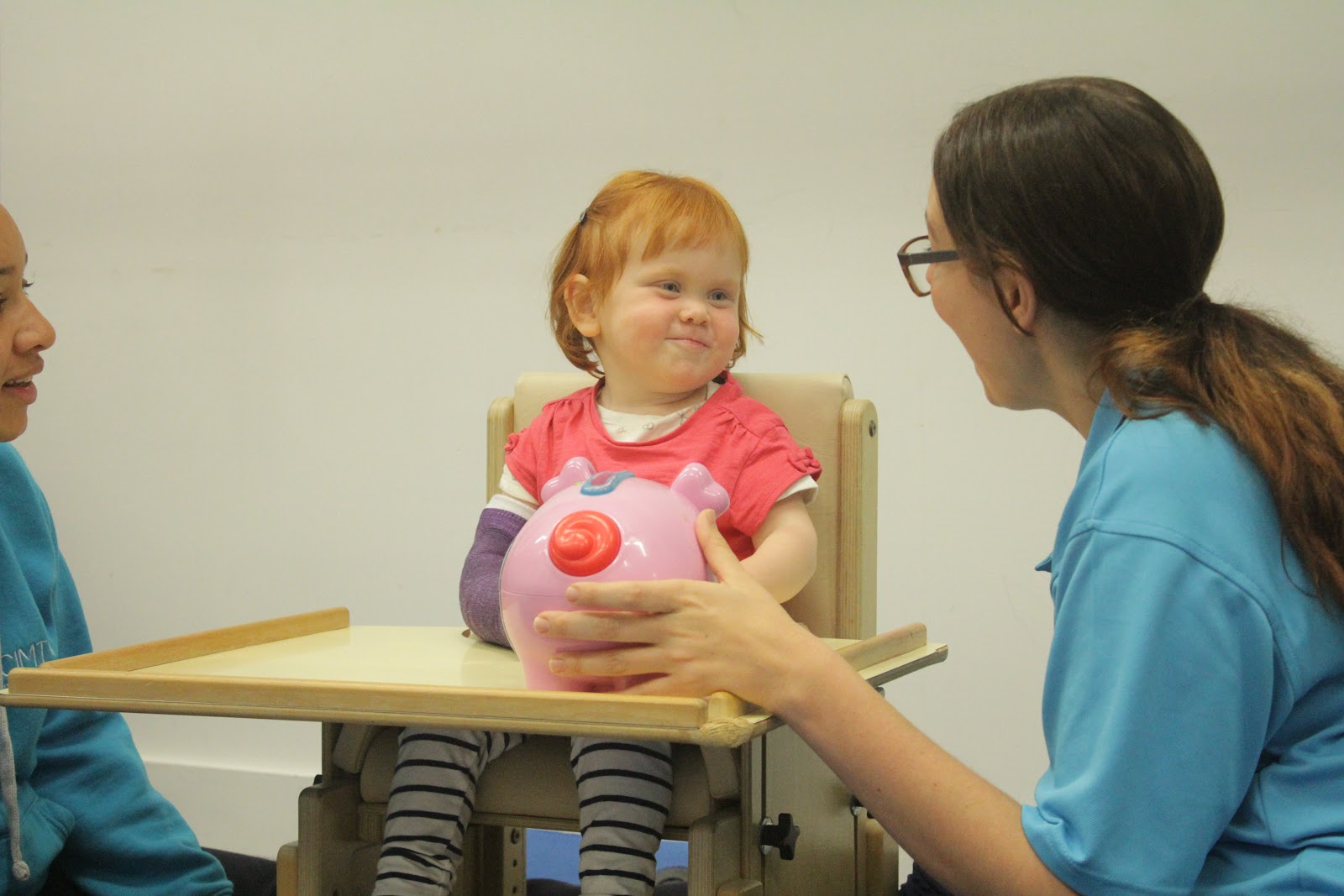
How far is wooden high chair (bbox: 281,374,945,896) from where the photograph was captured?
1.12 metres

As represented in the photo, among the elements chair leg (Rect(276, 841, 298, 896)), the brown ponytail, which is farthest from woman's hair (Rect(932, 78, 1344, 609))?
chair leg (Rect(276, 841, 298, 896))

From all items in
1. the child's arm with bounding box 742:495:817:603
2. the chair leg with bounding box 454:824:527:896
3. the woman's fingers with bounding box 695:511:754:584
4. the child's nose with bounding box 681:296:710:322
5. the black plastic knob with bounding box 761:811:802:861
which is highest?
the child's nose with bounding box 681:296:710:322

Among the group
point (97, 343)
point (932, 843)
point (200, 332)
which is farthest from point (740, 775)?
point (97, 343)

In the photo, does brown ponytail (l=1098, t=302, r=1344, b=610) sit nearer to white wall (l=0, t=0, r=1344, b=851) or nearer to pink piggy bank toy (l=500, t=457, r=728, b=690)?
pink piggy bank toy (l=500, t=457, r=728, b=690)

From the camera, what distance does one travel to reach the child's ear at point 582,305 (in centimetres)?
146

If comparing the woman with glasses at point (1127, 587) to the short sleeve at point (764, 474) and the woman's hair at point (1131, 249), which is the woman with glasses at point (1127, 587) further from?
the short sleeve at point (764, 474)

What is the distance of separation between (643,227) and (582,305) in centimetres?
13

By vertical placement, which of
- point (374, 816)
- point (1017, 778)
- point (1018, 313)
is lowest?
point (1017, 778)

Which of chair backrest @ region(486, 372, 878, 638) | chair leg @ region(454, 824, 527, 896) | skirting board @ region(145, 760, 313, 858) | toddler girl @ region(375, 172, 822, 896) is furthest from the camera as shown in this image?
skirting board @ region(145, 760, 313, 858)

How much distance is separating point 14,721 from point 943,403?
1.46 m

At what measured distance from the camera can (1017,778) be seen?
7.09 feet

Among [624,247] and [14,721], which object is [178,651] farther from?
[624,247]

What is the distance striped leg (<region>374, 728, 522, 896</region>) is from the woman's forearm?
1.29ft

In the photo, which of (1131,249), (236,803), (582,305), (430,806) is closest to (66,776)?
(430,806)
